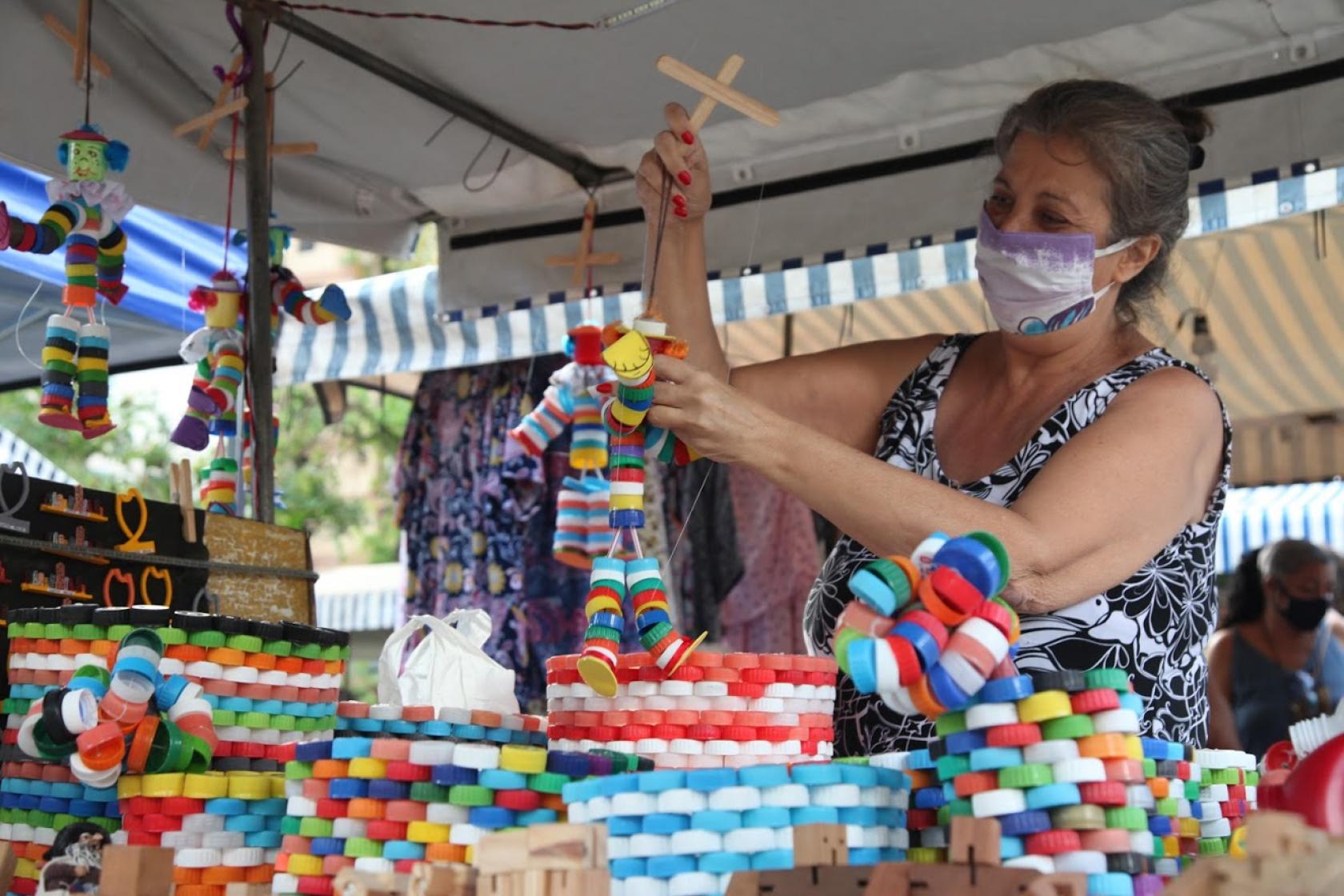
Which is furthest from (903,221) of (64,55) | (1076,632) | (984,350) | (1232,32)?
(64,55)

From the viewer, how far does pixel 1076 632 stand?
5.51 ft

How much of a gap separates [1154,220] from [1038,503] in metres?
0.57

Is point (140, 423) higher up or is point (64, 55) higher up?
point (140, 423)

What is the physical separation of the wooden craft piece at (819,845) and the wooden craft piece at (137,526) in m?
1.59

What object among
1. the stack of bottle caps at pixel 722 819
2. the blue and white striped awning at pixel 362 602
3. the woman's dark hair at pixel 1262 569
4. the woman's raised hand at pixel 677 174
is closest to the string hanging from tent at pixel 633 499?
the woman's raised hand at pixel 677 174

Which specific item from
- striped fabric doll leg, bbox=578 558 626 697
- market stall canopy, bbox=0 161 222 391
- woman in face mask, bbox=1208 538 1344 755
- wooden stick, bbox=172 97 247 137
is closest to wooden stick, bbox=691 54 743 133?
striped fabric doll leg, bbox=578 558 626 697

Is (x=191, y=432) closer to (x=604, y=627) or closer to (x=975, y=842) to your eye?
(x=604, y=627)

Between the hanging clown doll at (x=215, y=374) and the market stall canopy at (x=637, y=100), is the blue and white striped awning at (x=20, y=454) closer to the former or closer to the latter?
the market stall canopy at (x=637, y=100)

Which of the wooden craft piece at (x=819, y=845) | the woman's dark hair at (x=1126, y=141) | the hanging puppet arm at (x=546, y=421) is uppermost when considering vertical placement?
the hanging puppet arm at (x=546, y=421)

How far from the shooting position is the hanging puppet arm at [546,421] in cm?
369

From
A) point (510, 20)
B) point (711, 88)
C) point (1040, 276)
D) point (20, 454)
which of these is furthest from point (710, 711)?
point (20, 454)

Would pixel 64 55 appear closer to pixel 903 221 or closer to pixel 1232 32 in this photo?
pixel 903 221

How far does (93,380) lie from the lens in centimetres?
265

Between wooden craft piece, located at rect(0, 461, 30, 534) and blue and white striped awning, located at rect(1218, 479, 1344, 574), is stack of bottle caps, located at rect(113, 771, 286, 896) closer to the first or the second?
Result: wooden craft piece, located at rect(0, 461, 30, 534)
